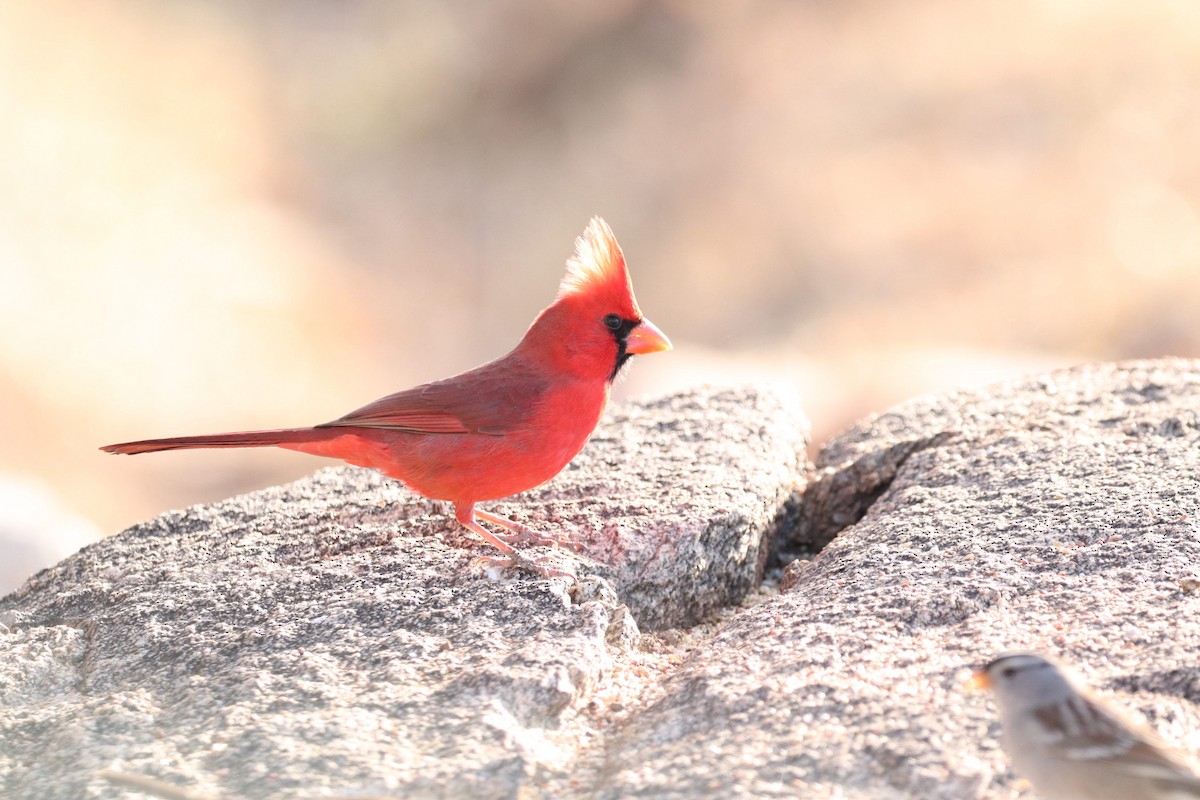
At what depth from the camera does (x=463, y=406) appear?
351 cm

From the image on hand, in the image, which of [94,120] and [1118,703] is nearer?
[1118,703]

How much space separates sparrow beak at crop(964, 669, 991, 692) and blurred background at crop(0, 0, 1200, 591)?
6.11m

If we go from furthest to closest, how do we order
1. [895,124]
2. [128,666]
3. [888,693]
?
1. [895,124]
2. [128,666]
3. [888,693]

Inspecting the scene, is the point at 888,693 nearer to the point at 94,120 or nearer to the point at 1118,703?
the point at 1118,703

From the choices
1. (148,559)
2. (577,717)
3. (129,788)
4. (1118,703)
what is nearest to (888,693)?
(1118,703)

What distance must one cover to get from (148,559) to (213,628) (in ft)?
2.17

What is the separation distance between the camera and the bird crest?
357 cm

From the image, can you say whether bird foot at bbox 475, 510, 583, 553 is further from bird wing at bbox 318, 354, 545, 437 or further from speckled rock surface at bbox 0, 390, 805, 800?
bird wing at bbox 318, 354, 545, 437

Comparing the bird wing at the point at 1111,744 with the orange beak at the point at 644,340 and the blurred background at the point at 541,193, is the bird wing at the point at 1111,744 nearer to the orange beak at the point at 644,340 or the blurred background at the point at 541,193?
the orange beak at the point at 644,340

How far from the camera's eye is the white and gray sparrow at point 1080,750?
1988 mm

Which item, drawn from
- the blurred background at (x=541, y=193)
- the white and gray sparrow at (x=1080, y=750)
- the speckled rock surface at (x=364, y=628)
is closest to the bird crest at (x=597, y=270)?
the speckled rock surface at (x=364, y=628)

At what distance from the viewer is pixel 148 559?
3.44 meters

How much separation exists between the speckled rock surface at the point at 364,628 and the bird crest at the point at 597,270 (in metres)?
0.57

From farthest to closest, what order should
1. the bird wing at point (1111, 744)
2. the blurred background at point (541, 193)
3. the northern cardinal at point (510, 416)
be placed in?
1. the blurred background at point (541, 193)
2. the northern cardinal at point (510, 416)
3. the bird wing at point (1111, 744)
